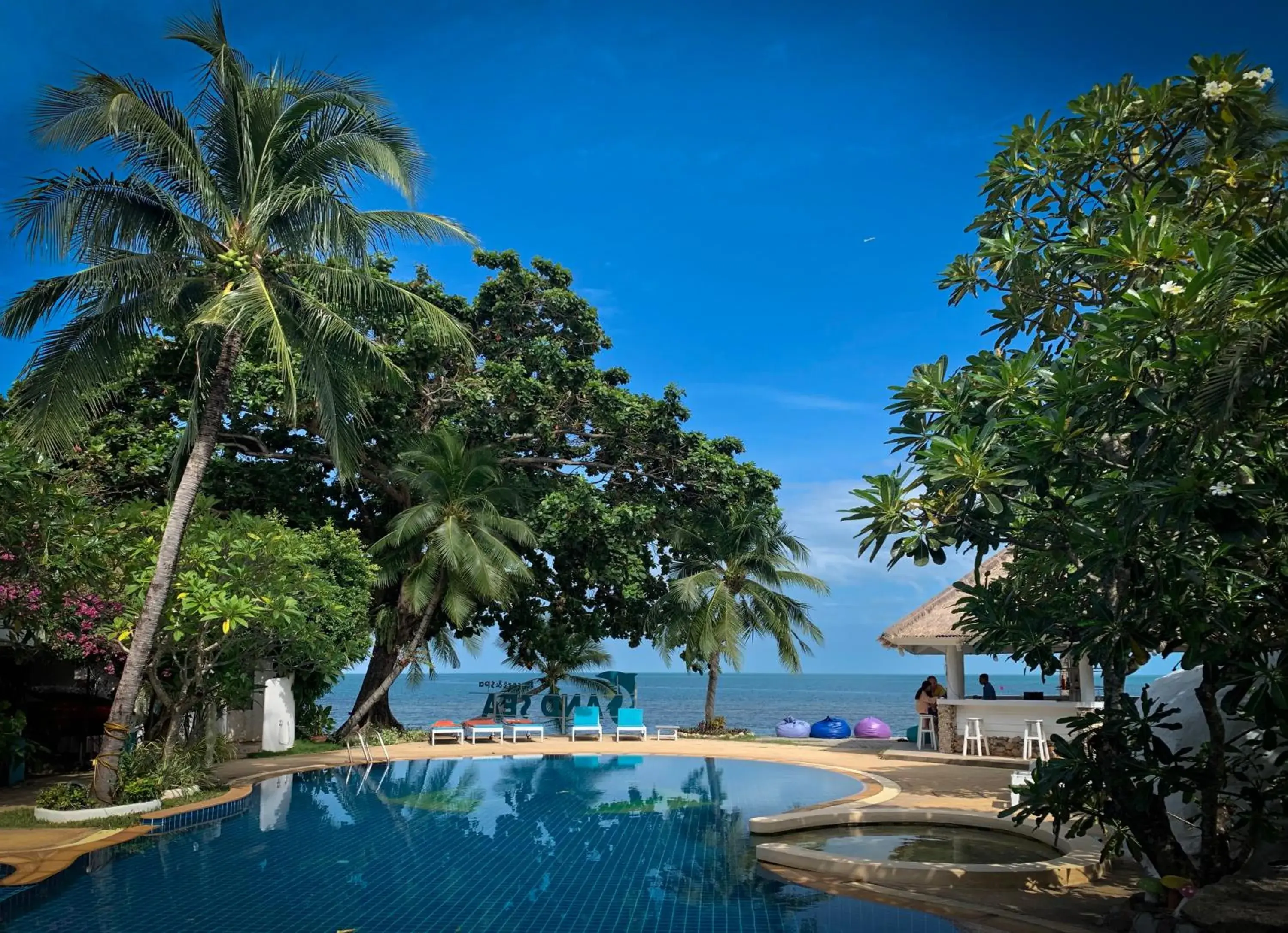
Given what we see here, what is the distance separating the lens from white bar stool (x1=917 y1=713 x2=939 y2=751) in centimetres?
1812

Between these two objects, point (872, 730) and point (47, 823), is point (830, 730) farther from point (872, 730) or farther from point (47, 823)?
point (47, 823)

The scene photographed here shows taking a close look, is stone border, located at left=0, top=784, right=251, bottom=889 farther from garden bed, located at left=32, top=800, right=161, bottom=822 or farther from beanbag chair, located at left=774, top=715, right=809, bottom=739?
beanbag chair, located at left=774, top=715, right=809, bottom=739

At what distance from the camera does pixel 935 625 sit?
59.1 ft

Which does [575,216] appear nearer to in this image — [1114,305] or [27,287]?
[27,287]

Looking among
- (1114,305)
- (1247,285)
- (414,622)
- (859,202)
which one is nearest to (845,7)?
(859,202)

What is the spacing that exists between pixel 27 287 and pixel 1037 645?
450 inches

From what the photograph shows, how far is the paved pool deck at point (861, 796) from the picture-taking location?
21.4ft

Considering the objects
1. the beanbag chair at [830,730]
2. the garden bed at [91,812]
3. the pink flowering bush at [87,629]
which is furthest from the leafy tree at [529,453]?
the garden bed at [91,812]

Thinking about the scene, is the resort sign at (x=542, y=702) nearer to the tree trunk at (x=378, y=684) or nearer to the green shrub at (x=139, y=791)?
the tree trunk at (x=378, y=684)

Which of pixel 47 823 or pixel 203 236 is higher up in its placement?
pixel 203 236

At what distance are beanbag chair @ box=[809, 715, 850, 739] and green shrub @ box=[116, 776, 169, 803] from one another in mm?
15359

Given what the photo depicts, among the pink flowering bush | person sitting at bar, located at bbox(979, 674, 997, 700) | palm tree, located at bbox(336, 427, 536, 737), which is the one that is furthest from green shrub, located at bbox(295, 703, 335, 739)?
person sitting at bar, located at bbox(979, 674, 997, 700)

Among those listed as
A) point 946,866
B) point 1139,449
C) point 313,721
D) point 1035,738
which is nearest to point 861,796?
point 946,866

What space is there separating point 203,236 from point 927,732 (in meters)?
15.4
